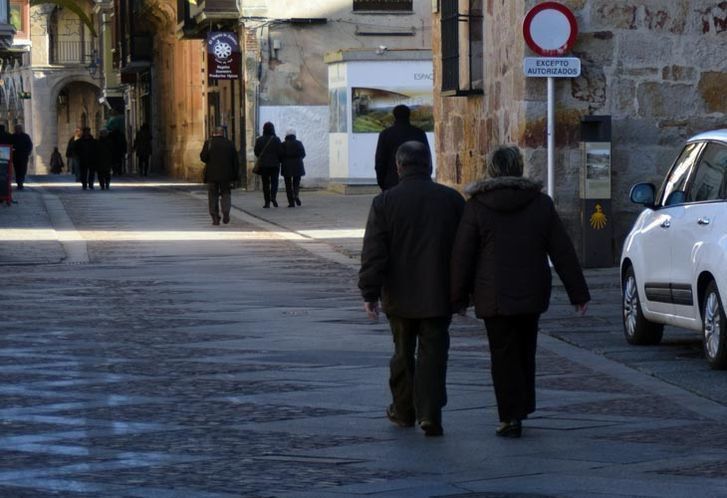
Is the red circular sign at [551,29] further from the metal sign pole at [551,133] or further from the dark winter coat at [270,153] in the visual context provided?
the dark winter coat at [270,153]

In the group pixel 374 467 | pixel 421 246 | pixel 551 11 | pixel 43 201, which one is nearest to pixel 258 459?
pixel 374 467

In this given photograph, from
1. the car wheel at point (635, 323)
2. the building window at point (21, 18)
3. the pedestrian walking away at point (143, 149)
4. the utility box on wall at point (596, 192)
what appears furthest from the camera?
the building window at point (21, 18)

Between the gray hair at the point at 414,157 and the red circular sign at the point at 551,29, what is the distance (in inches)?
389

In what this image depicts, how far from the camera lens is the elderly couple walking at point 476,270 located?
8.66m

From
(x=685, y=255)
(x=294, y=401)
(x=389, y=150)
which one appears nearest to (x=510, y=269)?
(x=294, y=401)

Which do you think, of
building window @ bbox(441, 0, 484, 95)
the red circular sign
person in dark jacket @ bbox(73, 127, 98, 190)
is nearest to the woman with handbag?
person in dark jacket @ bbox(73, 127, 98, 190)

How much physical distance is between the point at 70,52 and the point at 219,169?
6753 cm

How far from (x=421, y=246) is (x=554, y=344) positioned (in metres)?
4.10

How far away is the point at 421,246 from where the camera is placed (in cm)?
884

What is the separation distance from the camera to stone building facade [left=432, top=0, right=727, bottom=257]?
19.6 meters

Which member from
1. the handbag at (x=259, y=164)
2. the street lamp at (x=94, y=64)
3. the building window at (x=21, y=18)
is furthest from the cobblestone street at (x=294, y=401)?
the street lamp at (x=94, y=64)

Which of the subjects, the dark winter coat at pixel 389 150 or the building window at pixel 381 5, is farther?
the building window at pixel 381 5

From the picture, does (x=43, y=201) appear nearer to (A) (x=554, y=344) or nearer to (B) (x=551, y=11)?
(B) (x=551, y=11)

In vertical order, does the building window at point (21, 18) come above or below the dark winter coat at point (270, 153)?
above
